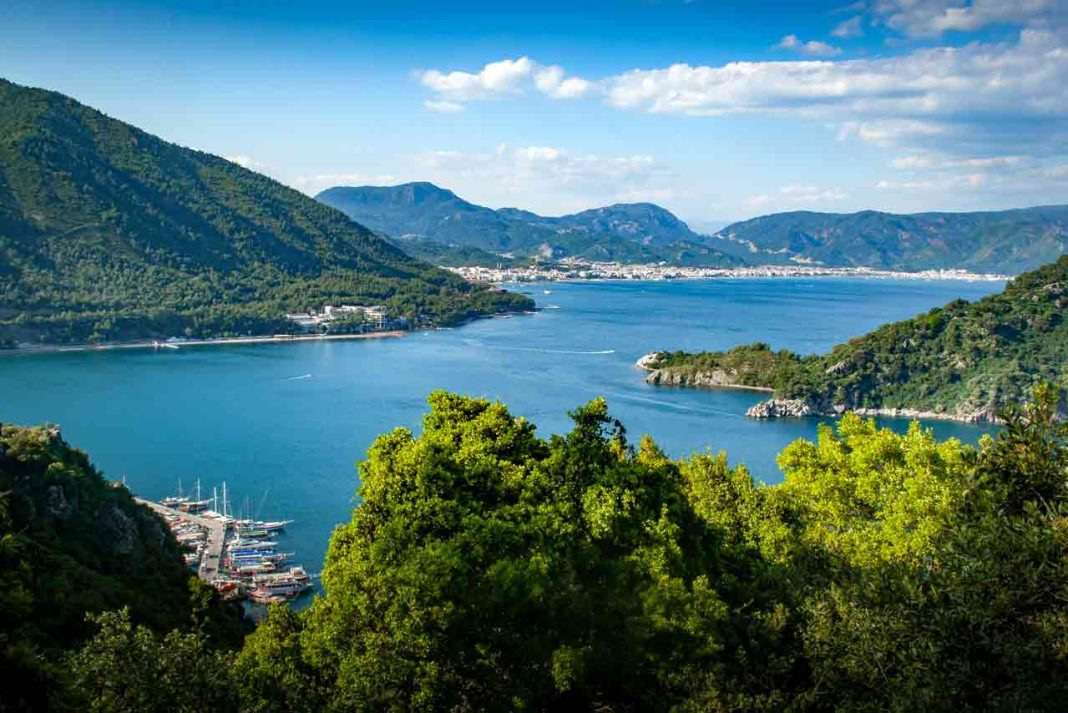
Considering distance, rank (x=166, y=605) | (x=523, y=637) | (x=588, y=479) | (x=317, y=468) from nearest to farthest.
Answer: (x=523, y=637), (x=588, y=479), (x=166, y=605), (x=317, y=468)

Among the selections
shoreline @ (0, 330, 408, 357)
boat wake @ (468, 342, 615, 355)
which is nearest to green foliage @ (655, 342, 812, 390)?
boat wake @ (468, 342, 615, 355)

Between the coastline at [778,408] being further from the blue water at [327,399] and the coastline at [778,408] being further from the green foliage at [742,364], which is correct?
the blue water at [327,399]

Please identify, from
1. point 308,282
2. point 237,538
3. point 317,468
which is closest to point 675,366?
point 317,468

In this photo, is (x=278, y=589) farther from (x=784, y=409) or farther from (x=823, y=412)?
(x=823, y=412)

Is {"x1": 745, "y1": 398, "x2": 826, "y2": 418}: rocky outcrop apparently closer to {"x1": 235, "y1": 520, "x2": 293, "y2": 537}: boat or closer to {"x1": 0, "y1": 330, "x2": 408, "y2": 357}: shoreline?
{"x1": 235, "y1": 520, "x2": 293, "y2": 537}: boat

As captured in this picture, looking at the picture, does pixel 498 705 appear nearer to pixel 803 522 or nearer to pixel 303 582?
pixel 803 522

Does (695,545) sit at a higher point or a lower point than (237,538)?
higher

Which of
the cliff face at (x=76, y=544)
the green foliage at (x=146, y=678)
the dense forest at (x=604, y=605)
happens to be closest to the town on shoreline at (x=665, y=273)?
the cliff face at (x=76, y=544)
